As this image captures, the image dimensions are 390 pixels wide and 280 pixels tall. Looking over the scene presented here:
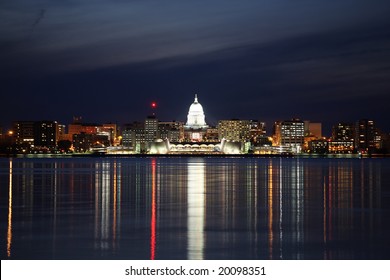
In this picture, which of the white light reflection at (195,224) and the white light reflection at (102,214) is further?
the white light reflection at (102,214)

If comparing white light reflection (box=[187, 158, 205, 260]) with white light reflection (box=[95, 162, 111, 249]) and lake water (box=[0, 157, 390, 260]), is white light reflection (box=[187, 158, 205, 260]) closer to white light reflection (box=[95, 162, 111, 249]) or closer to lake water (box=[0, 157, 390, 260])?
lake water (box=[0, 157, 390, 260])

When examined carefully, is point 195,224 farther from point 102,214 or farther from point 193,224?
point 102,214

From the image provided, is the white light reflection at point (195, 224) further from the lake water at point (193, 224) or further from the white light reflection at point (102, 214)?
the white light reflection at point (102, 214)

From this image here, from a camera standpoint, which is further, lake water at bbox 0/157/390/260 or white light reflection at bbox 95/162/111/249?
white light reflection at bbox 95/162/111/249

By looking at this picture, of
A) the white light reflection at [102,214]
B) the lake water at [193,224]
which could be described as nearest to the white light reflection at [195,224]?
the lake water at [193,224]

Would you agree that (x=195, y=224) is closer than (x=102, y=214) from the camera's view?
Yes

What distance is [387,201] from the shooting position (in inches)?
1293

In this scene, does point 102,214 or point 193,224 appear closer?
point 193,224

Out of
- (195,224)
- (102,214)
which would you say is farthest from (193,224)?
(102,214)

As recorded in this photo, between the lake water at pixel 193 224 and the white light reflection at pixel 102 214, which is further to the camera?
the white light reflection at pixel 102 214

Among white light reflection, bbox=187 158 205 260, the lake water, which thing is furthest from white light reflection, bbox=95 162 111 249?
white light reflection, bbox=187 158 205 260
